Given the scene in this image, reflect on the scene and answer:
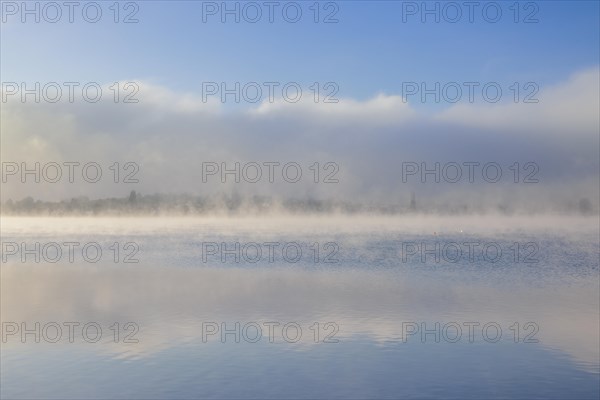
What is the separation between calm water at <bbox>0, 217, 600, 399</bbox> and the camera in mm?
12844

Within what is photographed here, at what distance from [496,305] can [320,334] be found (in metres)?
7.51

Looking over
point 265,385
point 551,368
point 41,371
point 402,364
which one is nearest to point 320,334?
point 402,364

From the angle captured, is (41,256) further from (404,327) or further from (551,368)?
(551,368)

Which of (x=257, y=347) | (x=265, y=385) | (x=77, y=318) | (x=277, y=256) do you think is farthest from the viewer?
(x=277, y=256)

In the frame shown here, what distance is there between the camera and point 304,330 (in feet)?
57.9

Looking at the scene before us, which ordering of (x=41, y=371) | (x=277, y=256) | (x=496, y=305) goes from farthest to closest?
(x=277, y=256)
(x=496, y=305)
(x=41, y=371)

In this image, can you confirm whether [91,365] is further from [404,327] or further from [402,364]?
[404,327]

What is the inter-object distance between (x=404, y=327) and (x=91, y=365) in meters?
8.07

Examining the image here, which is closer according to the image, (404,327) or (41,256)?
(404,327)

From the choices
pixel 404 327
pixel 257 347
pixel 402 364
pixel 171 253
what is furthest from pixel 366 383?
pixel 171 253

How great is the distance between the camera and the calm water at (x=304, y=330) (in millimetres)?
12844

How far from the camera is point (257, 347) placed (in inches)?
617

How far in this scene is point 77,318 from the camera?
64.2 feet

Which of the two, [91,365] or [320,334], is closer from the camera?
[91,365]
